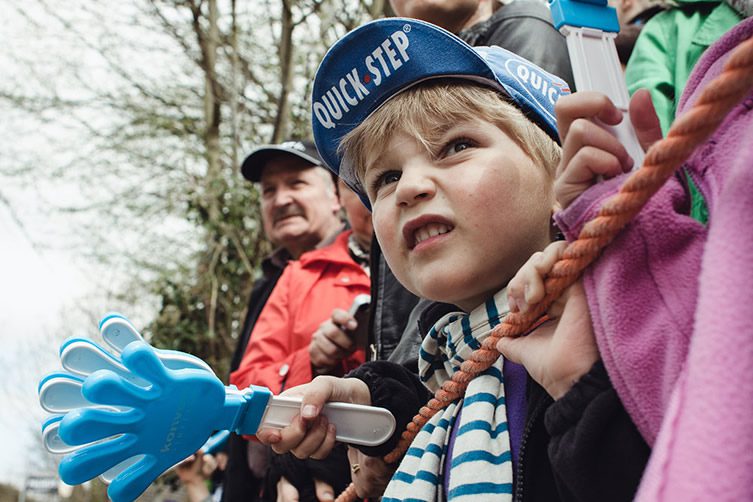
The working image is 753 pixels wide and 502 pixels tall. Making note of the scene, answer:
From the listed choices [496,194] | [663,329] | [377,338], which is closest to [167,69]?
[377,338]

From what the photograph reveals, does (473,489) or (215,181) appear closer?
(473,489)

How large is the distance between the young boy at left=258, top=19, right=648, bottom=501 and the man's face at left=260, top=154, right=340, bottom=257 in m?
1.49

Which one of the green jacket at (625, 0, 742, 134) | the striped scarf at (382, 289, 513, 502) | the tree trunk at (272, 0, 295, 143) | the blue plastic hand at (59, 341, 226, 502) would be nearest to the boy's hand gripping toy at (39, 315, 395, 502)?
the blue plastic hand at (59, 341, 226, 502)

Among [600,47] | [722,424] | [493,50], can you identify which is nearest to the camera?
[722,424]

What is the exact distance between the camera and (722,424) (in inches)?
17.1

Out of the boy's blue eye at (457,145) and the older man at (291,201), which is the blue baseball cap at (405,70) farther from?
the older man at (291,201)

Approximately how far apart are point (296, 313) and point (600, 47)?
1524mm

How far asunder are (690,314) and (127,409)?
66 centimetres

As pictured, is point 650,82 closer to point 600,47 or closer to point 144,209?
point 600,47

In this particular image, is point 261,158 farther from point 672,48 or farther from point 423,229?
point 423,229

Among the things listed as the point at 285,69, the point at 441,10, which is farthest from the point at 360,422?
the point at 285,69

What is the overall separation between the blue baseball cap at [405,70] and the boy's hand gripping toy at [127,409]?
1.72 ft

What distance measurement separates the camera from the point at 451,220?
0.97 meters

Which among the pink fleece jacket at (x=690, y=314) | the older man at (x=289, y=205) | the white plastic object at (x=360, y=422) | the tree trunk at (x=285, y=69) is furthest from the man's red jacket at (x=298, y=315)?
the tree trunk at (x=285, y=69)
